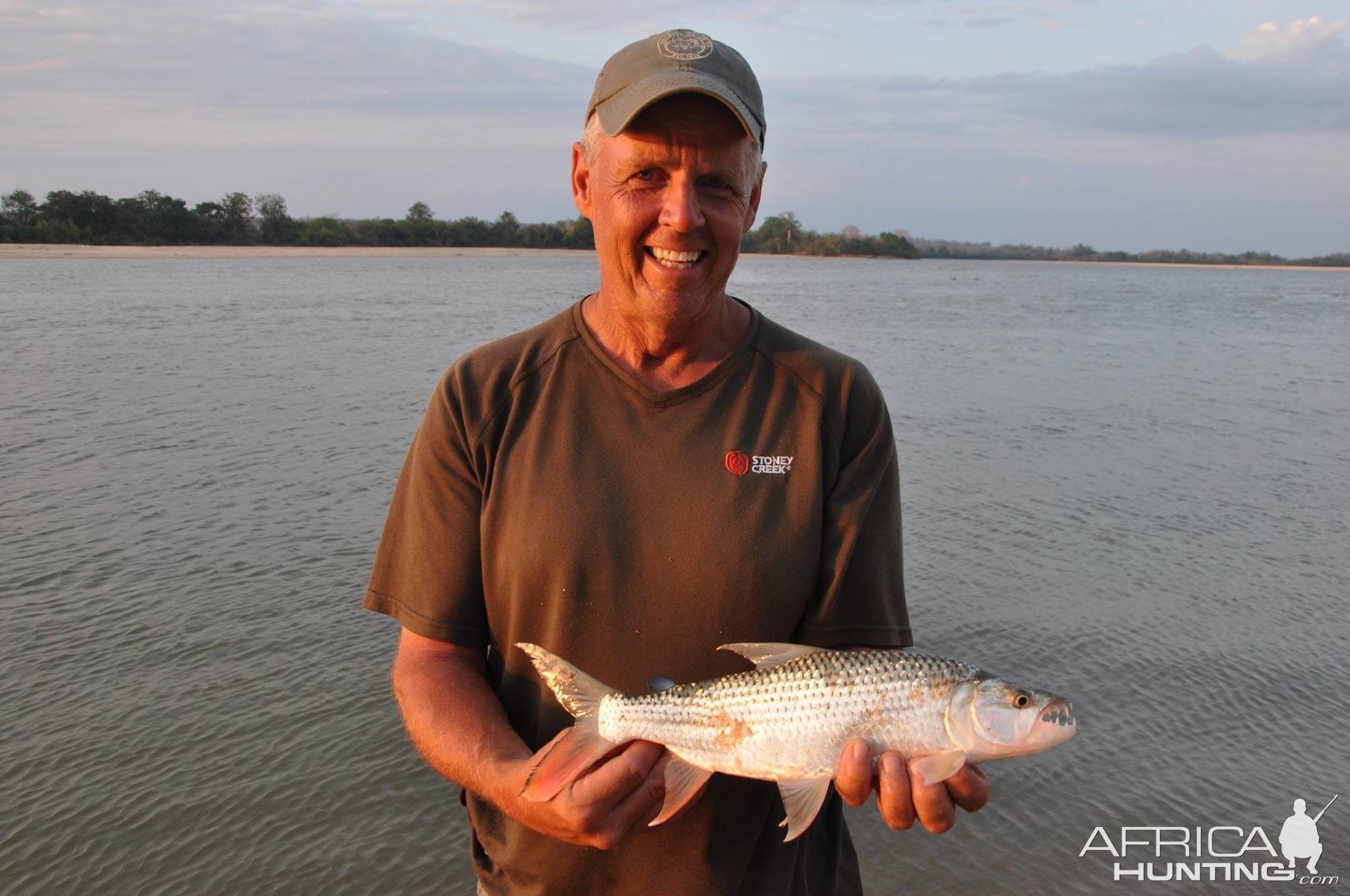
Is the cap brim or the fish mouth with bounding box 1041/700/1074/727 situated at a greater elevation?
the cap brim

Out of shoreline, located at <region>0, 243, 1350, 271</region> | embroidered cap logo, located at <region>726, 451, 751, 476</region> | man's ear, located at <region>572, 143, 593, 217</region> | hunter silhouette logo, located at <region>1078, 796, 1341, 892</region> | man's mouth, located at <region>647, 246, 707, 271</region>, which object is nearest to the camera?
embroidered cap logo, located at <region>726, 451, 751, 476</region>

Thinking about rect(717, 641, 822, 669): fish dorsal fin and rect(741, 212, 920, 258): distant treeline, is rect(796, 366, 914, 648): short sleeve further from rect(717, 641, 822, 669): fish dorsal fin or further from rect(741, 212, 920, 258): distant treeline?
rect(741, 212, 920, 258): distant treeline

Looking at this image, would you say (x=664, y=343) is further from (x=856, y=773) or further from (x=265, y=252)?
Result: (x=265, y=252)

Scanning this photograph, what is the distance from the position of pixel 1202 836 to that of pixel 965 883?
196cm

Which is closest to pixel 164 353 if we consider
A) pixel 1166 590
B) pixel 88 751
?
pixel 88 751

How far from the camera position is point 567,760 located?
8.96 feet

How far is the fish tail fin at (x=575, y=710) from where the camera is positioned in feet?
8.97

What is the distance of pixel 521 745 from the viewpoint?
2891 mm

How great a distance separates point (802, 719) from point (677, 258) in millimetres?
1386

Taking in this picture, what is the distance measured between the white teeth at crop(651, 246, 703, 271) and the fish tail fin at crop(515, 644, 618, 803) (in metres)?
1.16

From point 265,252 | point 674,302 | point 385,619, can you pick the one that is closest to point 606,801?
point 674,302

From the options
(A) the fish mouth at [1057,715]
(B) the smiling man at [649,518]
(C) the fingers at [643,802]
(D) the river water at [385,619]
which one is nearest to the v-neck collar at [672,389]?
(B) the smiling man at [649,518]

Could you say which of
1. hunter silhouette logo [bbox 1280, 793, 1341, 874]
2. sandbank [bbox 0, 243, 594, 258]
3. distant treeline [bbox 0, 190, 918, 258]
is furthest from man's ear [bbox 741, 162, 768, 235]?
sandbank [bbox 0, 243, 594, 258]

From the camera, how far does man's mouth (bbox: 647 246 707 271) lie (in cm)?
295
